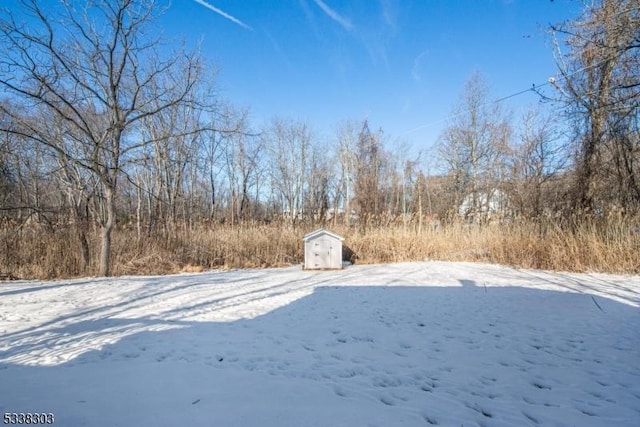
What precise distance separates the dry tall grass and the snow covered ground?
1516 mm

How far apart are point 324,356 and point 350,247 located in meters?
6.35

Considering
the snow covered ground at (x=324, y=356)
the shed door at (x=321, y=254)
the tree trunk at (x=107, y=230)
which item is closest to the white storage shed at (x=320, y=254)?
the shed door at (x=321, y=254)

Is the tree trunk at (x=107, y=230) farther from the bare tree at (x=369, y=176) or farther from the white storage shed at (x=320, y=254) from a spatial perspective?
the bare tree at (x=369, y=176)

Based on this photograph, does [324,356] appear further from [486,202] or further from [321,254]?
[486,202]

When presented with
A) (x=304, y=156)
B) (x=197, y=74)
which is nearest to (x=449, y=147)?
(x=304, y=156)

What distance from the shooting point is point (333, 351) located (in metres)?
2.60

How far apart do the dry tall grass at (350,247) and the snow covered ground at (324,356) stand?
1.52 meters

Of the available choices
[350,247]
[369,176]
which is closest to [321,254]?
[350,247]

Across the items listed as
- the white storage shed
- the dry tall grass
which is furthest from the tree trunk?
the white storage shed

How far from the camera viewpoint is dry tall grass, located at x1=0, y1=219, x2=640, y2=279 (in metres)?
6.07

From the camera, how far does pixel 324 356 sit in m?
2.50

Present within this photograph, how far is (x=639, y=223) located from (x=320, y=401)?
8054 millimetres

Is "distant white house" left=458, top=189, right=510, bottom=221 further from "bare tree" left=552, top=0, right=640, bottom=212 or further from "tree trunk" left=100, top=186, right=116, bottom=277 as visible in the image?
"tree trunk" left=100, top=186, right=116, bottom=277

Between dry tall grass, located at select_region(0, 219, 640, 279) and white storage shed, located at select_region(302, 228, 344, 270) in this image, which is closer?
dry tall grass, located at select_region(0, 219, 640, 279)
